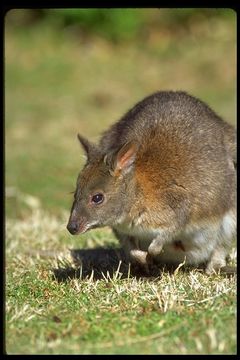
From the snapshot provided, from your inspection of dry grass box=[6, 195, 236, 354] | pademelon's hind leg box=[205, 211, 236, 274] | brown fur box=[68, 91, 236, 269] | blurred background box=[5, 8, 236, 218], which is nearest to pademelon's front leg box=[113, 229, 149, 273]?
brown fur box=[68, 91, 236, 269]

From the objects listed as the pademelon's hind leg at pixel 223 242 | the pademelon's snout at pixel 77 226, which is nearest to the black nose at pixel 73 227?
the pademelon's snout at pixel 77 226

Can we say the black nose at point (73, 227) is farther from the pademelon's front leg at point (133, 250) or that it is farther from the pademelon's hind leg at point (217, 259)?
the pademelon's hind leg at point (217, 259)

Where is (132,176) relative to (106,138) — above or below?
below

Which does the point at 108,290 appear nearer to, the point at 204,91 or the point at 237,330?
the point at 237,330

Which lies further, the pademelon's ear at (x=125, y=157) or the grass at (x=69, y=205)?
the pademelon's ear at (x=125, y=157)

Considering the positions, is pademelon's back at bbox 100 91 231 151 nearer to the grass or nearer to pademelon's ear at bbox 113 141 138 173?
pademelon's ear at bbox 113 141 138 173

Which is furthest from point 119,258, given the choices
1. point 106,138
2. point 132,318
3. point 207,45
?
point 207,45

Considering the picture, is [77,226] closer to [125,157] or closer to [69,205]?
[125,157]
